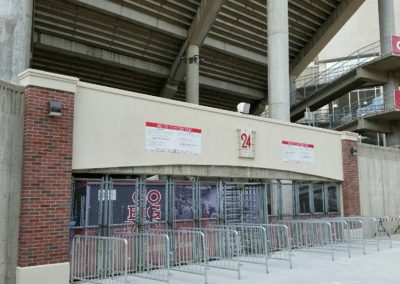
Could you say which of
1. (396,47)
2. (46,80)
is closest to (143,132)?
(46,80)

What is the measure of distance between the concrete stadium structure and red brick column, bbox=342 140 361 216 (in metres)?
0.04

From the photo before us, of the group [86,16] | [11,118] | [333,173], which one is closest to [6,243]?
[11,118]

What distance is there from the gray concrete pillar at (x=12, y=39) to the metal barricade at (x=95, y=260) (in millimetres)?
7077

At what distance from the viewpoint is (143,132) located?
1177 centimetres

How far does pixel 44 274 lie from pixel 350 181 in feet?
43.6

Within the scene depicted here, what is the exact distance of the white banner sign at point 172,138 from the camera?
1194 cm

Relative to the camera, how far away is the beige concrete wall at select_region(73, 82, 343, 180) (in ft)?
34.7

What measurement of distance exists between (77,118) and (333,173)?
442 inches

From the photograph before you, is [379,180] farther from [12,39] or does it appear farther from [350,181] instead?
[12,39]

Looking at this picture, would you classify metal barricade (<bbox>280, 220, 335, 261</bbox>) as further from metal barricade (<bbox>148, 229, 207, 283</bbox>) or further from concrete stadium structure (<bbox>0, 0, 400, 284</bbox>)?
metal barricade (<bbox>148, 229, 207, 283</bbox>)

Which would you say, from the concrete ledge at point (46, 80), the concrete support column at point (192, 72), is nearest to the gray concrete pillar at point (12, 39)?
the concrete ledge at point (46, 80)

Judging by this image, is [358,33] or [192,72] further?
[358,33]

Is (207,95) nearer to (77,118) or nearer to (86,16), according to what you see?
(86,16)

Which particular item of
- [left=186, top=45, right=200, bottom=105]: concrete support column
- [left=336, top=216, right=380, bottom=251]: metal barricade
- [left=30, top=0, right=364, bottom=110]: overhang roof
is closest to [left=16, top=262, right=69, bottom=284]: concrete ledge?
[left=336, top=216, right=380, bottom=251]: metal barricade
